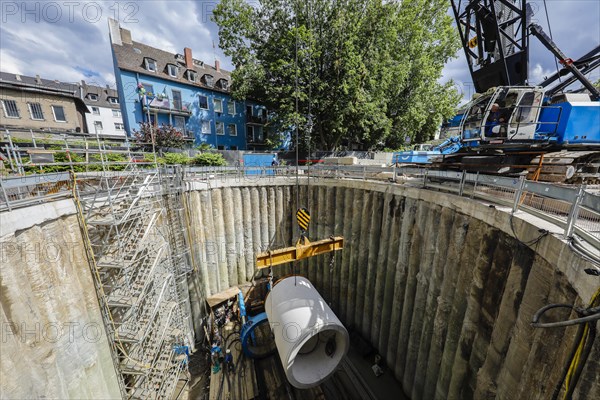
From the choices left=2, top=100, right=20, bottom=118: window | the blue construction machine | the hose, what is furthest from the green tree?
left=2, top=100, right=20, bottom=118: window

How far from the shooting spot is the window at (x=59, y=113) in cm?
2367

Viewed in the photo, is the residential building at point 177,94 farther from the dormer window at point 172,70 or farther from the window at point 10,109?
the window at point 10,109

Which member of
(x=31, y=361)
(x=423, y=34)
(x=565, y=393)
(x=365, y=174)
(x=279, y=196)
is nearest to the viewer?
(x=565, y=393)

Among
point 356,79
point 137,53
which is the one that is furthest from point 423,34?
point 137,53

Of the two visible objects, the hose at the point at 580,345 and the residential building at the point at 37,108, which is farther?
the residential building at the point at 37,108

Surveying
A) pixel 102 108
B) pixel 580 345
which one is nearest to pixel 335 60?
pixel 580 345

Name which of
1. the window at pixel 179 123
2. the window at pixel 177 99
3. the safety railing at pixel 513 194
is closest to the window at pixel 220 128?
the window at pixel 179 123

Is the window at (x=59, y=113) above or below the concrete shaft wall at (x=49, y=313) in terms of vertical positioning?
above

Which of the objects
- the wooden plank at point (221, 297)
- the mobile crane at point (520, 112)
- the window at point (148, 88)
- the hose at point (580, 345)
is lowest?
the wooden plank at point (221, 297)

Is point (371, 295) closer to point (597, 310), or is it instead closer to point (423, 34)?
point (597, 310)

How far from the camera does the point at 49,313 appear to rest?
4.54 m

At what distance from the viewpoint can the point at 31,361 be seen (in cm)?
412

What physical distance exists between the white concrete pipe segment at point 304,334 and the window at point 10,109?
33043mm

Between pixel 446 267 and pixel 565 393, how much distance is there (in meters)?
3.70
